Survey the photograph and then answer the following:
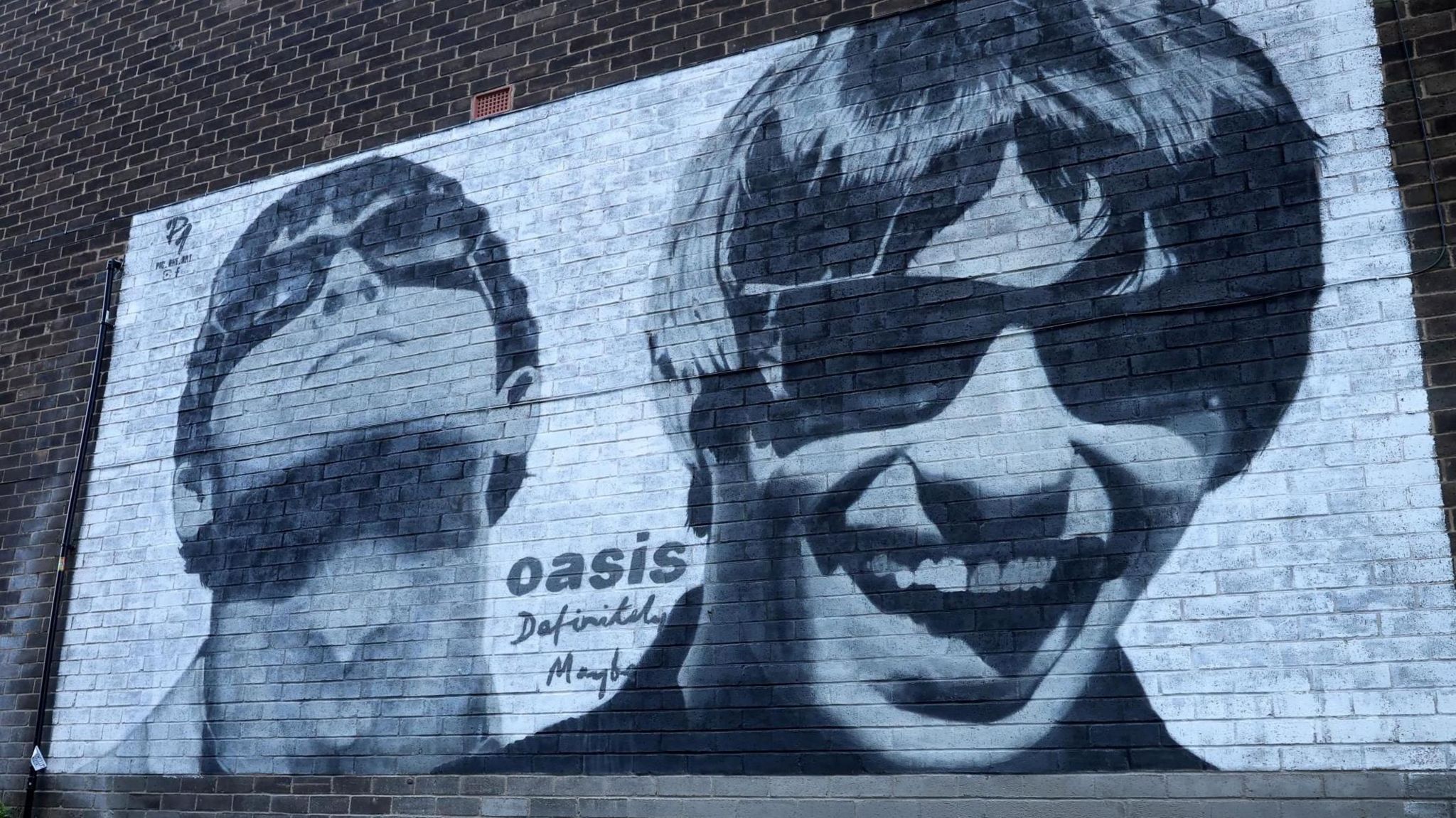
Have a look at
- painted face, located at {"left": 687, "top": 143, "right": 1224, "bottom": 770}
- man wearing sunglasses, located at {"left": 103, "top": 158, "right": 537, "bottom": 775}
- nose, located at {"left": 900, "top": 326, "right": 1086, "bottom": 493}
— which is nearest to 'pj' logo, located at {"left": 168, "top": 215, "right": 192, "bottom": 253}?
man wearing sunglasses, located at {"left": 103, "top": 158, "right": 537, "bottom": 775}

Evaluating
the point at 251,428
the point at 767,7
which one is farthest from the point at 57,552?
the point at 767,7

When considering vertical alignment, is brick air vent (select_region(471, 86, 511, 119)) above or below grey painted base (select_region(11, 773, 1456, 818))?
above

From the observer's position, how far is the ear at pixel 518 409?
7.69 meters

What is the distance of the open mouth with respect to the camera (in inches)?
241

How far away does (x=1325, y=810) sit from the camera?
212 inches

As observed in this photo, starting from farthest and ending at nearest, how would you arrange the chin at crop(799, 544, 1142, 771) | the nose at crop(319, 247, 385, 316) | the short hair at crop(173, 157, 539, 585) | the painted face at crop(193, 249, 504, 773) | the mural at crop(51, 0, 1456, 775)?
the nose at crop(319, 247, 385, 316), the short hair at crop(173, 157, 539, 585), the painted face at crop(193, 249, 504, 773), the chin at crop(799, 544, 1142, 771), the mural at crop(51, 0, 1456, 775)

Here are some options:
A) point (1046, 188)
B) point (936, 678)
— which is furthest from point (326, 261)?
point (936, 678)

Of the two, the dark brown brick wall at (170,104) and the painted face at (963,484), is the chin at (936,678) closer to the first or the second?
the painted face at (963,484)

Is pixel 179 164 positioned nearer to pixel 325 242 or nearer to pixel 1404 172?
pixel 325 242

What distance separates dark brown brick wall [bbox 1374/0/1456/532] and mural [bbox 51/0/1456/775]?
0.11 m

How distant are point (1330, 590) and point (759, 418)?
2960 mm

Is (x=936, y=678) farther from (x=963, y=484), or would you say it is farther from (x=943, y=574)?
(x=963, y=484)

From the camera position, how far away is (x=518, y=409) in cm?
777

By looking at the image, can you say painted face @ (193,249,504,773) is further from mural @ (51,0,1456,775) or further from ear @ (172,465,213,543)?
ear @ (172,465,213,543)
